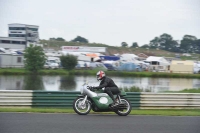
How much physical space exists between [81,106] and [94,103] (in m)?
0.45

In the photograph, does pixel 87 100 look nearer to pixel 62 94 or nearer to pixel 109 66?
pixel 62 94

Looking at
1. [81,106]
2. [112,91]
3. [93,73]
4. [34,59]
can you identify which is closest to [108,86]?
[112,91]

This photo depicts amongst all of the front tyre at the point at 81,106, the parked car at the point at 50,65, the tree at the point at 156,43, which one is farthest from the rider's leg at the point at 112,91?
the tree at the point at 156,43

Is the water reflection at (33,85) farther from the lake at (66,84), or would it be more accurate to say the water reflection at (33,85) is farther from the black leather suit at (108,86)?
the black leather suit at (108,86)

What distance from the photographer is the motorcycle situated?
38.7ft

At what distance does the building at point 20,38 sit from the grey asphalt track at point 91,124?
5911 centimetres

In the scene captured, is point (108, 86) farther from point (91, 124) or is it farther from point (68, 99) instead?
point (68, 99)

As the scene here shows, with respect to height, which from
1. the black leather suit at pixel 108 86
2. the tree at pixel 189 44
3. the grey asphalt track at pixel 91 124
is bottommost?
the grey asphalt track at pixel 91 124

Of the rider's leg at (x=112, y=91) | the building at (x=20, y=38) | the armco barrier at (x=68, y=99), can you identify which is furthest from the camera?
the building at (x=20, y=38)

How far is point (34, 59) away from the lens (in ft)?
152

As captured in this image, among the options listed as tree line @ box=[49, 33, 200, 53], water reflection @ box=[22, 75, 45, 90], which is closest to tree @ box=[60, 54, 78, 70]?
water reflection @ box=[22, 75, 45, 90]

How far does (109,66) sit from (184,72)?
10013 mm

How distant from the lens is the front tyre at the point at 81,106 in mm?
11758

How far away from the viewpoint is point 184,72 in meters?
47.0
